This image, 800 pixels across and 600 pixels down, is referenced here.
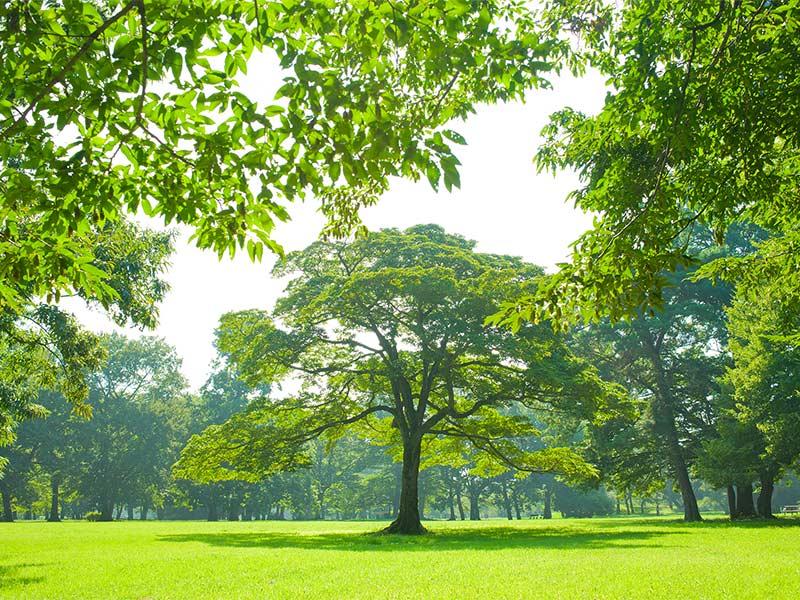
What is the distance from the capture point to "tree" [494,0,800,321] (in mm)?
4969

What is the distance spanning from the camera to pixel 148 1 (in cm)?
362

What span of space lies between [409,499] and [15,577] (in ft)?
47.3

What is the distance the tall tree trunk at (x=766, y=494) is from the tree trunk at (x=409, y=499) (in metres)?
16.0

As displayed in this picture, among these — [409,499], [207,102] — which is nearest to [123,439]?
[409,499]

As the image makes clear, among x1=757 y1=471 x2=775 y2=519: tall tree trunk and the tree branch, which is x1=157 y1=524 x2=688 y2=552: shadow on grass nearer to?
x1=757 y1=471 x2=775 y2=519: tall tree trunk

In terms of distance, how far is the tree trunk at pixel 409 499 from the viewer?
21.2 metres

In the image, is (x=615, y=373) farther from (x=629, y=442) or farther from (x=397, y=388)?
(x=397, y=388)

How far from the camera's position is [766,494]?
26.9 m

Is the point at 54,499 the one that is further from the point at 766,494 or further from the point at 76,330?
the point at 766,494

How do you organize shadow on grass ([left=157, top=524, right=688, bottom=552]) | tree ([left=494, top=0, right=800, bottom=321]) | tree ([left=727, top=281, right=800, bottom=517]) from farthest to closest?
1. tree ([left=727, top=281, right=800, bottom=517])
2. shadow on grass ([left=157, top=524, right=688, bottom=552])
3. tree ([left=494, top=0, right=800, bottom=321])

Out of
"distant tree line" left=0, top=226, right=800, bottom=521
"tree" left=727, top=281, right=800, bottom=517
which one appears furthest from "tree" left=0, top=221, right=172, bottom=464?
"tree" left=727, top=281, right=800, bottom=517

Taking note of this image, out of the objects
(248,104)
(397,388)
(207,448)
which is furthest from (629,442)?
(248,104)

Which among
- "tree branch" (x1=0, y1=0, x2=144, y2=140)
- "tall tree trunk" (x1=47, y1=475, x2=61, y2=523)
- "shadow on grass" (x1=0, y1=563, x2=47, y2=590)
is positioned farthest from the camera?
"tall tree trunk" (x1=47, y1=475, x2=61, y2=523)

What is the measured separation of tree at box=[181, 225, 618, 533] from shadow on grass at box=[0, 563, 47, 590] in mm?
10072
